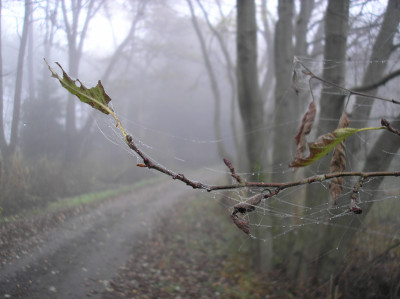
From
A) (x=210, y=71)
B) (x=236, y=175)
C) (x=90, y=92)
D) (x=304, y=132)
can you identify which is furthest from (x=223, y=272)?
(x=210, y=71)

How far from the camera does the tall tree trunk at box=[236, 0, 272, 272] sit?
521 cm

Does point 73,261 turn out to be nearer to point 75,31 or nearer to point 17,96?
point 17,96

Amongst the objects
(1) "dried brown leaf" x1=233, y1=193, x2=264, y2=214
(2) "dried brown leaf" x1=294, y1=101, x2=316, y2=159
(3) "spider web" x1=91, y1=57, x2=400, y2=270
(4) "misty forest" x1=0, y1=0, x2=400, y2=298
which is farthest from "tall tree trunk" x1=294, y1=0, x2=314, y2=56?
(1) "dried brown leaf" x1=233, y1=193, x2=264, y2=214

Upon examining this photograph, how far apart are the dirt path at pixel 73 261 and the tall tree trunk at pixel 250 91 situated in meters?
2.56

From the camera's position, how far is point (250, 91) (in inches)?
208

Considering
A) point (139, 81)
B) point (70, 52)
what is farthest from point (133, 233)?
point (139, 81)

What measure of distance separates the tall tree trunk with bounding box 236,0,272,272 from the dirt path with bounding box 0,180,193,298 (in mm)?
2564

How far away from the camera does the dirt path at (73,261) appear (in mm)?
2008

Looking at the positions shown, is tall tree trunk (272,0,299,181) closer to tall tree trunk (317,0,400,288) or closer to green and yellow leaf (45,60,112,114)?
tall tree trunk (317,0,400,288)

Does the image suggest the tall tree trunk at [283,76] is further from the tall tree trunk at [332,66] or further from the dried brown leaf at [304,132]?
the dried brown leaf at [304,132]

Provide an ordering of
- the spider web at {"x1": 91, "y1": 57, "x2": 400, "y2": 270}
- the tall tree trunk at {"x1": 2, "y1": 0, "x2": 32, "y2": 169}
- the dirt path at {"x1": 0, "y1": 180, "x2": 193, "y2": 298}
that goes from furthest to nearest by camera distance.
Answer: the spider web at {"x1": 91, "y1": 57, "x2": 400, "y2": 270}
the tall tree trunk at {"x1": 2, "y1": 0, "x2": 32, "y2": 169}
the dirt path at {"x1": 0, "y1": 180, "x2": 193, "y2": 298}

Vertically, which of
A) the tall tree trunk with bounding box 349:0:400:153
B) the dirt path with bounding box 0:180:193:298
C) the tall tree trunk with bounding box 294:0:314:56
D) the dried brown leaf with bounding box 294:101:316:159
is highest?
the tall tree trunk with bounding box 294:0:314:56

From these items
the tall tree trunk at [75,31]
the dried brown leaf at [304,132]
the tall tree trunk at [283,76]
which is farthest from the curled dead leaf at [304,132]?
the tall tree trunk at [283,76]

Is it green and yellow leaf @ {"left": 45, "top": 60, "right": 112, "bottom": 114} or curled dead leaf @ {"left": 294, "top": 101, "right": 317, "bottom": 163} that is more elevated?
green and yellow leaf @ {"left": 45, "top": 60, "right": 112, "bottom": 114}
